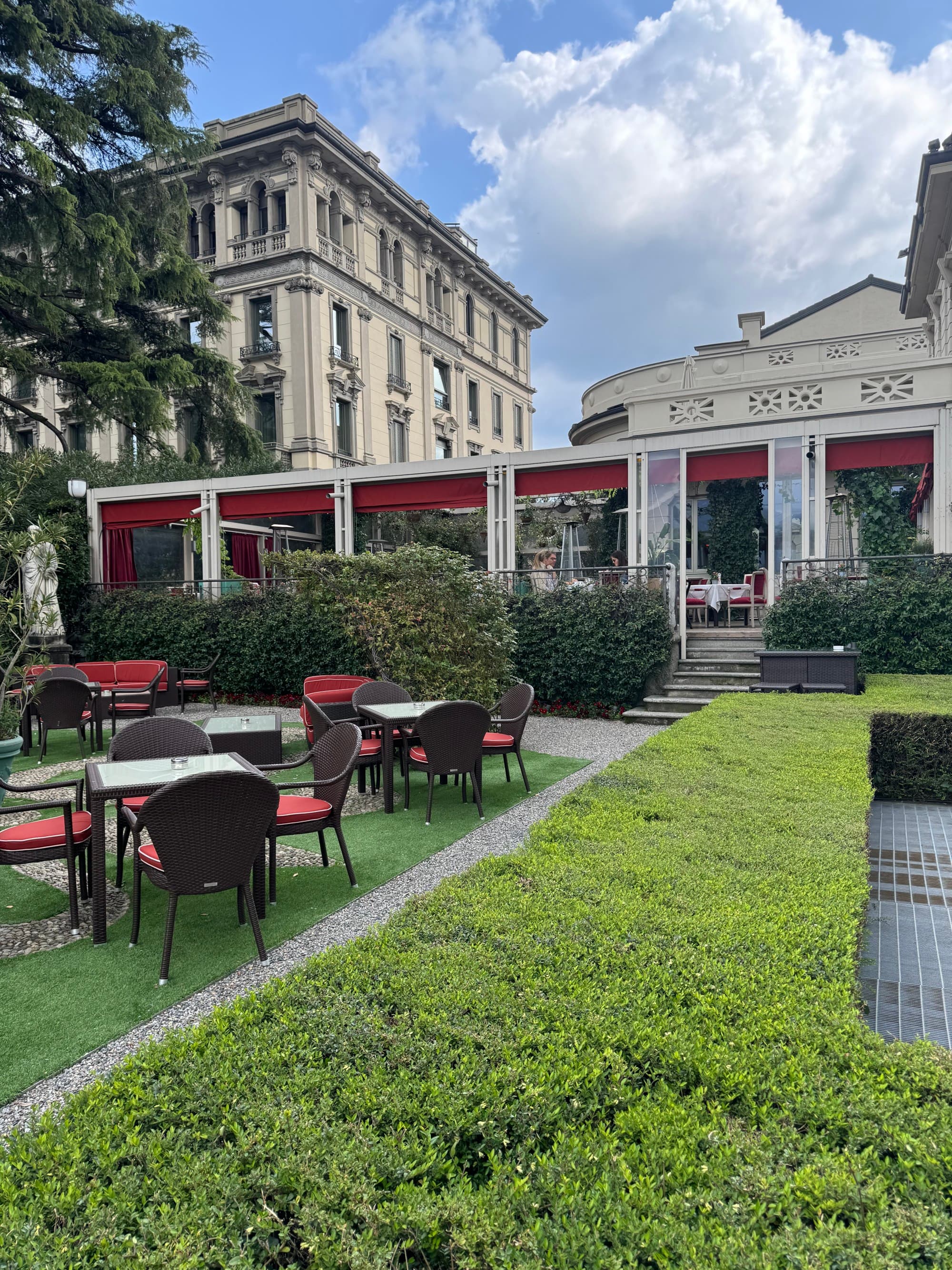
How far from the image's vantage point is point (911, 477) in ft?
52.5

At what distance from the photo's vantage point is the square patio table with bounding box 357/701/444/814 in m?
5.83

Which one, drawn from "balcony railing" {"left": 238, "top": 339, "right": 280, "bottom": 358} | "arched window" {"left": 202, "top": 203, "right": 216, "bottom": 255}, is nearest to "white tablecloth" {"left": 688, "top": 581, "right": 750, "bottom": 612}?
"balcony railing" {"left": 238, "top": 339, "right": 280, "bottom": 358}

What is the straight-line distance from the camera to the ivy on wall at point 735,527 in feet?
60.3

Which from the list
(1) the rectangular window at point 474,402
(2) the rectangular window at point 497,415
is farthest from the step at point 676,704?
(2) the rectangular window at point 497,415

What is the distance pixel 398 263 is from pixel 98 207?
→ 592 inches

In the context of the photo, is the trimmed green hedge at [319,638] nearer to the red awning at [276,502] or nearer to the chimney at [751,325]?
the red awning at [276,502]

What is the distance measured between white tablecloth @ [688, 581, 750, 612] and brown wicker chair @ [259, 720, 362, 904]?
1004cm

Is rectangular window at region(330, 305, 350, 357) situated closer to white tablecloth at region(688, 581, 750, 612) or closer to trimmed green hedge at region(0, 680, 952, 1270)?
white tablecloth at region(688, 581, 750, 612)

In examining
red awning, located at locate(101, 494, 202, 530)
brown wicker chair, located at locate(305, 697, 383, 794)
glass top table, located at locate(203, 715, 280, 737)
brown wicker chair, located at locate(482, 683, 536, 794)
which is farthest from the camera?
red awning, located at locate(101, 494, 202, 530)

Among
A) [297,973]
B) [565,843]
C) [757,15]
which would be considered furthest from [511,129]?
[297,973]

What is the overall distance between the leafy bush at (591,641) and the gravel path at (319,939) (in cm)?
311

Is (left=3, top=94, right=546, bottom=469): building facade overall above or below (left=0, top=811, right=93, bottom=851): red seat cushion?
above

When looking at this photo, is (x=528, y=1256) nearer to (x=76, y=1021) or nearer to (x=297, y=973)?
(x=297, y=973)

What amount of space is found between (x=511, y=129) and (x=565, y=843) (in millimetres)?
14401
